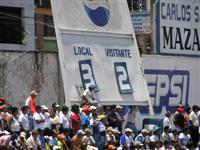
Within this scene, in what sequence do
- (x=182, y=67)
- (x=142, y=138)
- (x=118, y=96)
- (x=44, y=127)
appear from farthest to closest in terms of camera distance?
(x=182, y=67) < (x=118, y=96) < (x=142, y=138) < (x=44, y=127)

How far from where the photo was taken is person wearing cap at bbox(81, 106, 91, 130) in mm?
26500

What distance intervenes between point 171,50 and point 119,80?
525cm

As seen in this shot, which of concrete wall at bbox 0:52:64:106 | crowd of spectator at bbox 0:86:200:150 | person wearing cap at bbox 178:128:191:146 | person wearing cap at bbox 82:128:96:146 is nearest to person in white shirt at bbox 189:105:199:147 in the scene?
crowd of spectator at bbox 0:86:200:150

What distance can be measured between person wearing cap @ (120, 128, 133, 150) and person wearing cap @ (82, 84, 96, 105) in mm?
1531

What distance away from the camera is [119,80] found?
99.5 feet

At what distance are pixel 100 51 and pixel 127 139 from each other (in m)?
3.99

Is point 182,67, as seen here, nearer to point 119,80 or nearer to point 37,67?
point 119,80

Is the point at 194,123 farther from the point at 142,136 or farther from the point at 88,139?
the point at 88,139

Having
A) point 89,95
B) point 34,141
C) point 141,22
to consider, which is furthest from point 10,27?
point 34,141

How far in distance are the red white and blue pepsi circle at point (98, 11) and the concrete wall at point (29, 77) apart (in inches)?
72.8

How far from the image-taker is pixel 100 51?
30031 millimetres

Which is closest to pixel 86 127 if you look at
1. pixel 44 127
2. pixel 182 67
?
pixel 44 127

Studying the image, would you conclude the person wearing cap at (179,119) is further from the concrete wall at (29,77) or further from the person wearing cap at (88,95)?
the concrete wall at (29,77)

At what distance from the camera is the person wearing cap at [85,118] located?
26500 mm
